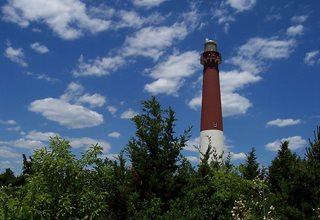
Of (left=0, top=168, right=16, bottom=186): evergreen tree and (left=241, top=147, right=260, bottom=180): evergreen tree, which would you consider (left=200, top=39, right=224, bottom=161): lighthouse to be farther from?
(left=0, top=168, right=16, bottom=186): evergreen tree

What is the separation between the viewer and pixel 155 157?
2352 cm

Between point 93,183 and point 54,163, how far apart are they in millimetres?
2400

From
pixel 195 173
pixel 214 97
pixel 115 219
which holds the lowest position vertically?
pixel 115 219

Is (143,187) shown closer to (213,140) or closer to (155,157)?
(155,157)

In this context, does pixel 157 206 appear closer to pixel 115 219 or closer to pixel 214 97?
pixel 115 219

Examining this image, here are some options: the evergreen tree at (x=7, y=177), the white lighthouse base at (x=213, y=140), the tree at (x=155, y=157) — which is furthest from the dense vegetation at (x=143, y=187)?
the evergreen tree at (x=7, y=177)

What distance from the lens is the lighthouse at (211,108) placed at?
169 feet

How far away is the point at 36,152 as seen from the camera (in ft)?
69.1

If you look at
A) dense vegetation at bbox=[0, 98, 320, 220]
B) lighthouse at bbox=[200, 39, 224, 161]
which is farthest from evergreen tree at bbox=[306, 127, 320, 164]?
lighthouse at bbox=[200, 39, 224, 161]

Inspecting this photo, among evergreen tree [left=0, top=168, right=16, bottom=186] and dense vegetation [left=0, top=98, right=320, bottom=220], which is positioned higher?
evergreen tree [left=0, top=168, right=16, bottom=186]

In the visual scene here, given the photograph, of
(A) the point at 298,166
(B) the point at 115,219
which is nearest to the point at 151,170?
(B) the point at 115,219

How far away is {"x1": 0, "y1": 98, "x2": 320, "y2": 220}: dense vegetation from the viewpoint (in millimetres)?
20594

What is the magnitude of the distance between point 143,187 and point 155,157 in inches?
64.2

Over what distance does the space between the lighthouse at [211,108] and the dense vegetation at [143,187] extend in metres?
24.0
